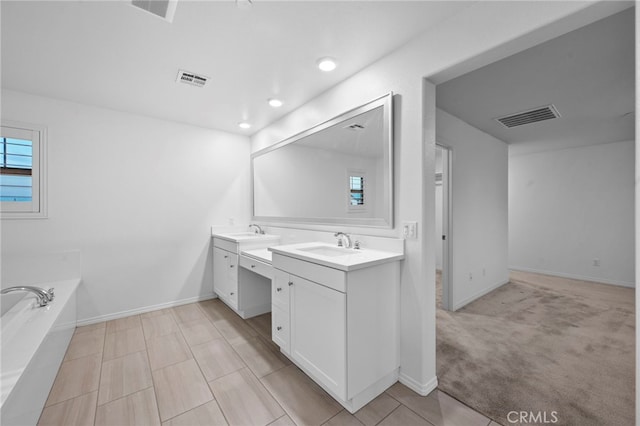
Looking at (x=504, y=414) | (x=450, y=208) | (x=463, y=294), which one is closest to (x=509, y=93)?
(x=450, y=208)

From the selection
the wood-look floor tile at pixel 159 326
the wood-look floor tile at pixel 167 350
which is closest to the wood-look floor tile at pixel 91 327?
the wood-look floor tile at pixel 159 326

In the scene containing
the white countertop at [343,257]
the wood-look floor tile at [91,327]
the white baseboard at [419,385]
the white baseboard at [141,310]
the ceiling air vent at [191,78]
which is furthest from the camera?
the white baseboard at [141,310]

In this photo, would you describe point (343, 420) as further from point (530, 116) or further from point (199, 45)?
point (530, 116)

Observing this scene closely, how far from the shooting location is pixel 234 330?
8.90 feet

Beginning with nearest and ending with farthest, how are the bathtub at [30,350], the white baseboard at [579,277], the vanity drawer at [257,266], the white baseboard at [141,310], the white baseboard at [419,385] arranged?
the bathtub at [30,350] → the white baseboard at [419,385] → the vanity drawer at [257,266] → the white baseboard at [141,310] → the white baseboard at [579,277]

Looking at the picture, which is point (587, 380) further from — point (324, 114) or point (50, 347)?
point (50, 347)

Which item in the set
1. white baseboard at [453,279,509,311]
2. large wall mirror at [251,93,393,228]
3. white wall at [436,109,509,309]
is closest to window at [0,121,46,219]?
large wall mirror at [251,93,393,228]

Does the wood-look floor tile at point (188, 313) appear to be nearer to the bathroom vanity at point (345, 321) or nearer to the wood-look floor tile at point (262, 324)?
the wood-look floor tile at point (262, 324)

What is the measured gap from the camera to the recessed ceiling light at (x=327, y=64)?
2.07 m

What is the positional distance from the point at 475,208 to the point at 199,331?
3635 mm

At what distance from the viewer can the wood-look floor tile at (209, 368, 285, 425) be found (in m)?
1.60

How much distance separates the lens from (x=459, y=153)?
11.0 feet

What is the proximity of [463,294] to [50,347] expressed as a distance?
3.92 m

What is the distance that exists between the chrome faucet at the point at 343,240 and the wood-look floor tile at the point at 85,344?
2.26 metres
